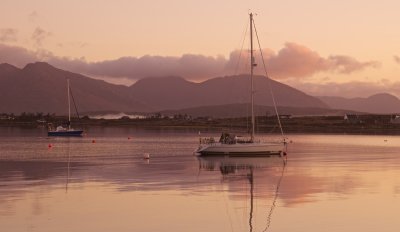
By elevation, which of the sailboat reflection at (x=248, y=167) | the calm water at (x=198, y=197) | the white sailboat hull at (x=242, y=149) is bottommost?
the calm water at (x=198, y=197)

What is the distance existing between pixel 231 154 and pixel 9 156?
74.6ft

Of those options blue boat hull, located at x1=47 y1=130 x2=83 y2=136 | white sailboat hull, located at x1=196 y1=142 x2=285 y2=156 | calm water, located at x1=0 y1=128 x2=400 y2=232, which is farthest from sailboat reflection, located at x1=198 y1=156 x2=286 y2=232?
blue boat hull, located at x1=47 y1=130 x2=83 y2=136

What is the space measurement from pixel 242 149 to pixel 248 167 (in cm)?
1278

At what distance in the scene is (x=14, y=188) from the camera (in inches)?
1398

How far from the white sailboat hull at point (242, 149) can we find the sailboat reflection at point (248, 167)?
140 centimetres

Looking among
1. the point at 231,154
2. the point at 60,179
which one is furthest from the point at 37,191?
the point at 231,154

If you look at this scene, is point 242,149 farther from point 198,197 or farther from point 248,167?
point 198,197

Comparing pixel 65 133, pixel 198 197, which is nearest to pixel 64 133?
pixel 65 133

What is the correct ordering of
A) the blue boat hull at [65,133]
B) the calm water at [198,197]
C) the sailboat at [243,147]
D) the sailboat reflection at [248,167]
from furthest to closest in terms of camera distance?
the blue boat hull at [65,133] < the sailboat at [243,147] < the sailboat reflection at [248,167] < the calm water at [198,197]

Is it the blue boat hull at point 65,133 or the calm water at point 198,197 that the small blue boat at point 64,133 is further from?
the calm water at point 198,197

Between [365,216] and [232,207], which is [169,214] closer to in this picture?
[232,207]

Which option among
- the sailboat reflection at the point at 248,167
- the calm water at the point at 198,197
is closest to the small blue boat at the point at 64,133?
the sailboat reflection at the point at 248,167

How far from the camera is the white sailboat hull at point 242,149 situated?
6512 centimetres

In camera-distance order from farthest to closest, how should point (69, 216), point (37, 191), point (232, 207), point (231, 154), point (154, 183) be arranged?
point (231, 154), point (154, 183), point (37, 191), point (232, 207), point (69, 216)
